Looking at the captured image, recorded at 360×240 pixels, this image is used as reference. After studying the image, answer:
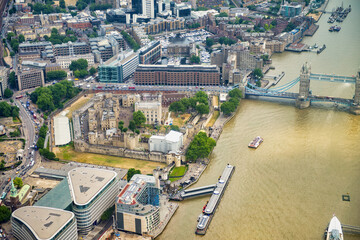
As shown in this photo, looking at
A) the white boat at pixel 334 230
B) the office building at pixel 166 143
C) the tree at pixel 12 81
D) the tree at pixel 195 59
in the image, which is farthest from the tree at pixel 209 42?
the white boat at pixel 334 230

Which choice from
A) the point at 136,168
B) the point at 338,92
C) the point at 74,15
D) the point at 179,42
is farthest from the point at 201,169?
the point at 74,15

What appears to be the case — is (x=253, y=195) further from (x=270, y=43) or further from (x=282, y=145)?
(x=270, y=43)

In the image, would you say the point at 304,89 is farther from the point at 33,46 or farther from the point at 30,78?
the point at 33,46

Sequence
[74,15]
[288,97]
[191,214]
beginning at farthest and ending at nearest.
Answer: [74,15] < [288,97] < [191,214]

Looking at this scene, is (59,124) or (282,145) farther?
(59,124)

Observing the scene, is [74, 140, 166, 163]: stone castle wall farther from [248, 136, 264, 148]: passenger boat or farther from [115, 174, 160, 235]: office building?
[248, 136, 264, 148]: passenger boat

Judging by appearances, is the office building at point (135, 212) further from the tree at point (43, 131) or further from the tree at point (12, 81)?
the tree at point (12, 81)

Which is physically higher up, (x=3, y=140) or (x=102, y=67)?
(x=102, y=67)
